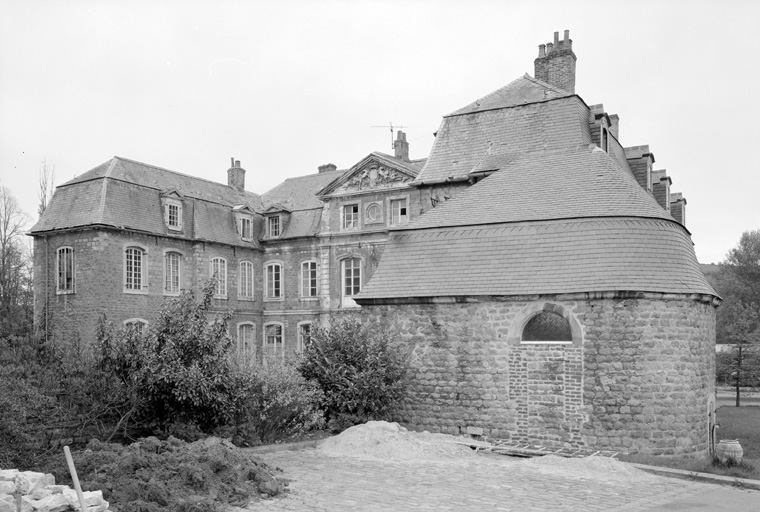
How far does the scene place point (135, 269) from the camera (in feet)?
92.9

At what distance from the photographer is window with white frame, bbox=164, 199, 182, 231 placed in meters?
30.1

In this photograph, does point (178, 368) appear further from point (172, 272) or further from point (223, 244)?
point (223, 244)

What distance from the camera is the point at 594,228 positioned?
48.8ft

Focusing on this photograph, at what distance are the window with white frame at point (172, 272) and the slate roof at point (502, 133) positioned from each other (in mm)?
13730

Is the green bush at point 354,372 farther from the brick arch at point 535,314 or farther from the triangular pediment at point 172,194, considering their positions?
the triangular pediment at point 172,194

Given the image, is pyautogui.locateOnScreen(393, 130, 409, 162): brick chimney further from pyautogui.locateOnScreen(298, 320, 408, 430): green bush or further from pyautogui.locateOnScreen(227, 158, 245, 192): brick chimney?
pyautogui.locateOnScreen(298, 320, 408, 430): green bush

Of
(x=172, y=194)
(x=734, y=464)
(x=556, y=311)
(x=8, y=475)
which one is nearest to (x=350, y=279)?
(x=172, y=194)

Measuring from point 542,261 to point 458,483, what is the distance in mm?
6227

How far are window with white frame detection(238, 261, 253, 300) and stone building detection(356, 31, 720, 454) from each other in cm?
1809

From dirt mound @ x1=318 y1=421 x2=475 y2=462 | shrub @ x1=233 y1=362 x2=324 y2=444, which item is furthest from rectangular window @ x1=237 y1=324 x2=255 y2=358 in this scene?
dirt mound @ x1=318 y1=421 x2=475 y2=462

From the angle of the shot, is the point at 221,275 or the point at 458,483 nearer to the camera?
the point at 458,483

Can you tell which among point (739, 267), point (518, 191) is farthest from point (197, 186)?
point (739, 267)

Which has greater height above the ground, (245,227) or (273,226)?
(273,226)

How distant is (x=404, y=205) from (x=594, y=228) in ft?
56.3
